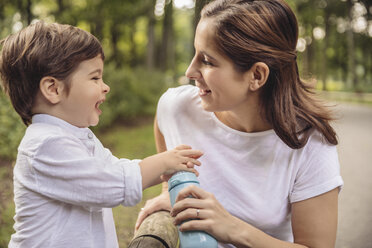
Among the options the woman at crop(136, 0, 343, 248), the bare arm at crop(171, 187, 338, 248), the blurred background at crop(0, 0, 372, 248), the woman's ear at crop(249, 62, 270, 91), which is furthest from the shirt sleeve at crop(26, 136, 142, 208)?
the blurred background at crop(0, 0, 372, 248)

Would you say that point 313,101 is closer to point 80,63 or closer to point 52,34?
point 80,63

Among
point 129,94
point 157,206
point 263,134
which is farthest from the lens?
point 129,94

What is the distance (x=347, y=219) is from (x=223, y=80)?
3.55 m

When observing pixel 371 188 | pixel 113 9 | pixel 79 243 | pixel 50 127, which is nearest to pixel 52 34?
pixel 50 127

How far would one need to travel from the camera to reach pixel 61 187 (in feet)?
4.39

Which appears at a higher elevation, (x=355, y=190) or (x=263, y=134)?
(x=263, y=134)

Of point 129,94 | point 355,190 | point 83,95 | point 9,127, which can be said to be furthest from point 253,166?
point 129,94

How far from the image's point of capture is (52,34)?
1.44 m

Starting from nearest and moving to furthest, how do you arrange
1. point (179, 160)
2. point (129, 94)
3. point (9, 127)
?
point (179, 160), point (9, 127), point (129, 94)

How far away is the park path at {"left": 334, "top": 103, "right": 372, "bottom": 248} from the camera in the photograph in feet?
12.8

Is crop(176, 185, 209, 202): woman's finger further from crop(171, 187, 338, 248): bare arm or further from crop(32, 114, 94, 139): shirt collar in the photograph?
crop(32, 114, 94, 139): shirt collar

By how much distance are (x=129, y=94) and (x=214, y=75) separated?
916 cm

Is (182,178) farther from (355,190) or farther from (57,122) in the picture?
(355,190)

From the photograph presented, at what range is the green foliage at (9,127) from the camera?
5410 mm
